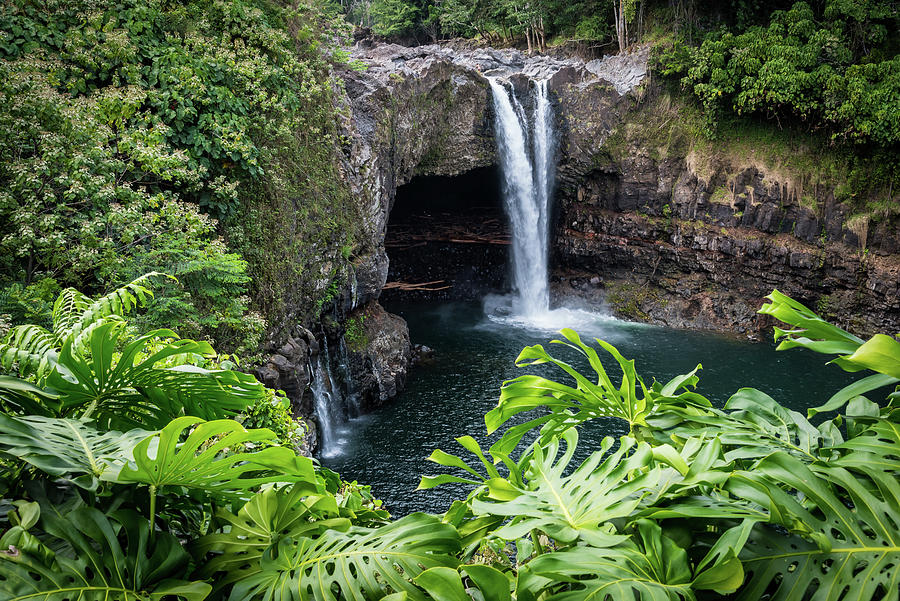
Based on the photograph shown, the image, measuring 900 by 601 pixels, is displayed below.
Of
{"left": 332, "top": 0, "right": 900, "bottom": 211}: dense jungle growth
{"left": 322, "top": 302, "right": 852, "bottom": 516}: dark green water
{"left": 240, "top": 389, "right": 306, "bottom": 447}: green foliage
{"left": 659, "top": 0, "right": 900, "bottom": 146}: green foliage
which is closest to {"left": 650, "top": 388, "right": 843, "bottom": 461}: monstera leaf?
{"left": 240, "top": 389, "right": 306, "bottom": 447}: green foliage

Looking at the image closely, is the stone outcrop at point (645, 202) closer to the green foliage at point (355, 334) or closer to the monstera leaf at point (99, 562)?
the green foliage at point (355, 334)

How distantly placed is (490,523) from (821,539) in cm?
67

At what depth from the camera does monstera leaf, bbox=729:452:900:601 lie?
101cm

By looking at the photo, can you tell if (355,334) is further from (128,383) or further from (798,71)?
(798,71)

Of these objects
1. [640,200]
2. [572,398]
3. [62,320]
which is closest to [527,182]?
[640,200]

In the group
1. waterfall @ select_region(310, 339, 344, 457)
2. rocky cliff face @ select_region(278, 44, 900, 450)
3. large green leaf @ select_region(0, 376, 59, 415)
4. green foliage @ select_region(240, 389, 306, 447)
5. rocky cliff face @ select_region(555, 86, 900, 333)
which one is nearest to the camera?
large green leaf @ select_region(0, 376, 59, 415)

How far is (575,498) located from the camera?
1236 millimetres

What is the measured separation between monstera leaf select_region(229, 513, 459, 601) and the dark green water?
644cm

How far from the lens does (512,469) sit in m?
1.49

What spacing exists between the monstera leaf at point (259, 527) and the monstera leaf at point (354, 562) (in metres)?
0.04

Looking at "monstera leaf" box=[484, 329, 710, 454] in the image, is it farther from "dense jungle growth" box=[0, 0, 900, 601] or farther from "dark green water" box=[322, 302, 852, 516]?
"dark green water" box=[322, 302, 852, 516]

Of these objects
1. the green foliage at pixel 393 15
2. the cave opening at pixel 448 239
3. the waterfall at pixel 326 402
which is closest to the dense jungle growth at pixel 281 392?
the waterfall at pixel 326 402

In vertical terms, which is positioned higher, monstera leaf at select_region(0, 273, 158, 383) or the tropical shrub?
monstera leaf at select_region(0, 273, 158, 383)

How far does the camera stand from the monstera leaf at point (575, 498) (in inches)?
43.0
